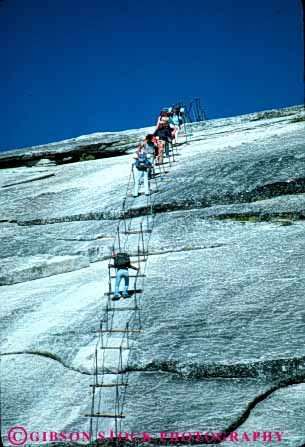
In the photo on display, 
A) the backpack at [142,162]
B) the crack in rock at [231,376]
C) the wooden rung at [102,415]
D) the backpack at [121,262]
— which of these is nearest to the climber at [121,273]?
the backpack at [121,262]

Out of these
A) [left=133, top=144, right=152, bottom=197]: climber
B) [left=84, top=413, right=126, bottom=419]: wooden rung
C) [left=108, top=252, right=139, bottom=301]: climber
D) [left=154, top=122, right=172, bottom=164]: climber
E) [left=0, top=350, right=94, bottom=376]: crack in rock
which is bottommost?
[left=84, top=413, right=126, bottom=419]: wooden rung

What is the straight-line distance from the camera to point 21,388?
10672mm

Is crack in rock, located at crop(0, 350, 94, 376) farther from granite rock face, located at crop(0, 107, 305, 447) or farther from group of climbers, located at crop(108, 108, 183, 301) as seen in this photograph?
group of climbers, located at crop(108, 108, 183, 301)

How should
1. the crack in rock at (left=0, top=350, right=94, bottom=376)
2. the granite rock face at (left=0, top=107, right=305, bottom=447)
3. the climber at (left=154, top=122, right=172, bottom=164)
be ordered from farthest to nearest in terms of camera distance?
the climber at (left=154, top=122, right=172, bottom=164)
the crack in rock at (left=0, top=350, right=94, bottom=376)
the granite rock face at (left=0, top=107, right=305, bottom=447)

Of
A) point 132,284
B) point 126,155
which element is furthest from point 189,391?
point 126,155

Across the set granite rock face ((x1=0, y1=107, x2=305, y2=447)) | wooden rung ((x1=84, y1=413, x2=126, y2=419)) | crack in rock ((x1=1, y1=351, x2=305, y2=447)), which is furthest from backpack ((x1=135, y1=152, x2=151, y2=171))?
wooden rung ((x1=84, y1=413, x2=126, y2=419))

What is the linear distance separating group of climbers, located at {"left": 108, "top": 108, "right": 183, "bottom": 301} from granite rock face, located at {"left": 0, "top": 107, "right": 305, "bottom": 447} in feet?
1.76

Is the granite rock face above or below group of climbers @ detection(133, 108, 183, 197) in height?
below

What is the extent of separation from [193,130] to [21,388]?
25834 mm

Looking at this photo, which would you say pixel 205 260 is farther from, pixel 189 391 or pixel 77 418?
pixel 77 418

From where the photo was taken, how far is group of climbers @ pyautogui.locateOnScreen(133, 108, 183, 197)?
1875cm

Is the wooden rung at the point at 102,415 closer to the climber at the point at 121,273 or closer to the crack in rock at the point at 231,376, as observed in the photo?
the crack in rock at the point at 231,376

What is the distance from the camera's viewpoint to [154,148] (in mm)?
20250

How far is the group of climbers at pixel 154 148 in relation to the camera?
1875 centimetres
